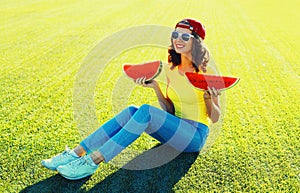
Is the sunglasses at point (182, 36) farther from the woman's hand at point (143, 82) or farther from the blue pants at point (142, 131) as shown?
the blue pants at point (142, 131)

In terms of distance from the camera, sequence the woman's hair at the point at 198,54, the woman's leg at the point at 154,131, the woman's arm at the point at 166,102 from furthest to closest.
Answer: the woman's arm at the point at 166,102 < the woman's hair at the point at 198,54 < the woman's leg at the point at 154,131

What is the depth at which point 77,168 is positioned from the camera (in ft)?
9.25

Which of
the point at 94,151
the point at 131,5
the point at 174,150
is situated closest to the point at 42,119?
the point at 94,151

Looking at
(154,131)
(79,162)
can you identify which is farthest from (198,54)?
(79,162)

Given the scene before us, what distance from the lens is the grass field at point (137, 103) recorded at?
298 cm

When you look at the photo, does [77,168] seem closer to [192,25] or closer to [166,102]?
[166,102]

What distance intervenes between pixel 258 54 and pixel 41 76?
15.4 ft

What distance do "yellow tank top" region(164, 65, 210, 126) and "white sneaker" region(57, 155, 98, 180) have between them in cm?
94

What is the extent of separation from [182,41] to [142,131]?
0.87 meters

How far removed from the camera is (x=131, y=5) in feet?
47.5

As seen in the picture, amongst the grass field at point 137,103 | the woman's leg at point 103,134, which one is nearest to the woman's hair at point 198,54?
the woman's leg at point 103,134

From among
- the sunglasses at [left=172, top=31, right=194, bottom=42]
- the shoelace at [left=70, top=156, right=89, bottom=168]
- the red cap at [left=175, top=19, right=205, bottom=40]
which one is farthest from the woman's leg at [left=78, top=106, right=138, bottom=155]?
the red cap at [left=175, top=19, right=205, bottom=40]

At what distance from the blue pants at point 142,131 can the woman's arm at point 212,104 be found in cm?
14

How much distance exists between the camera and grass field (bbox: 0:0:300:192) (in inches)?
117
